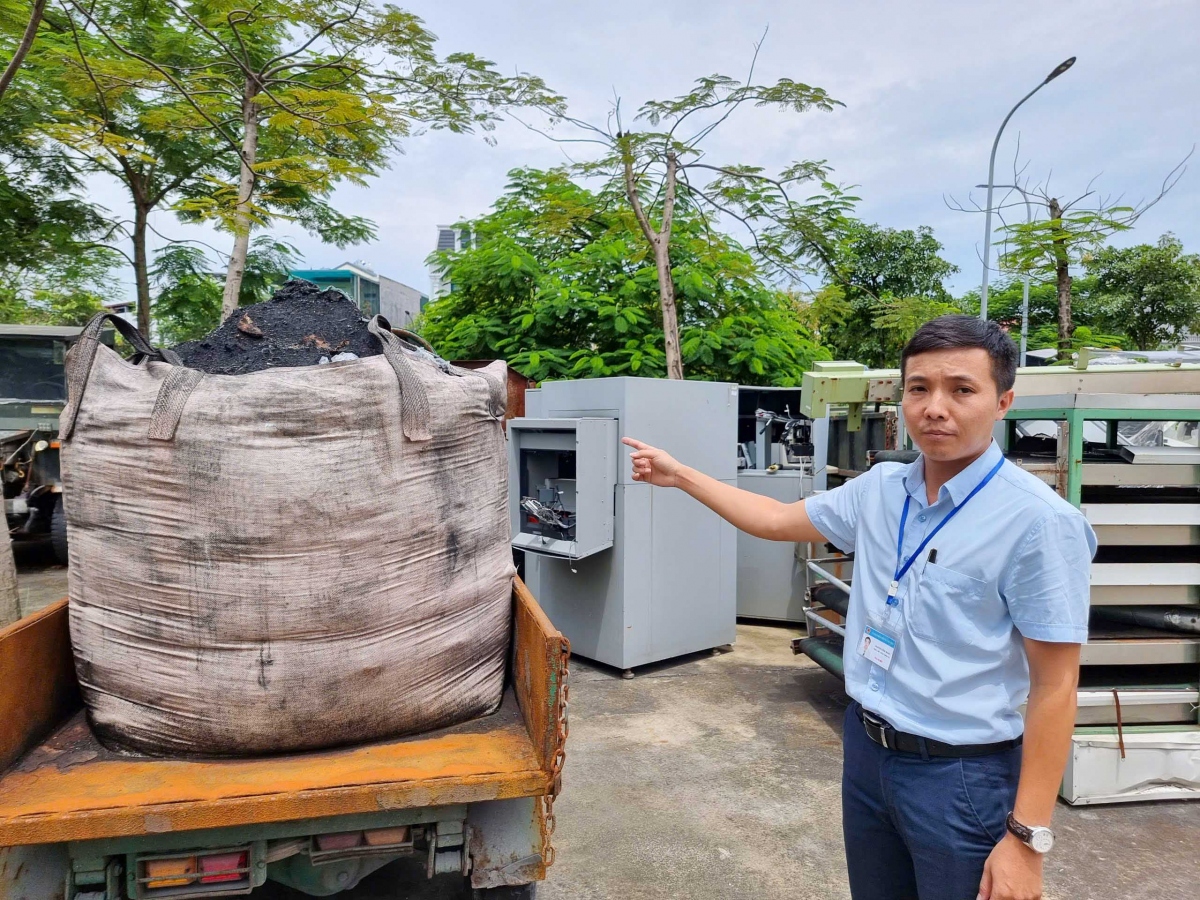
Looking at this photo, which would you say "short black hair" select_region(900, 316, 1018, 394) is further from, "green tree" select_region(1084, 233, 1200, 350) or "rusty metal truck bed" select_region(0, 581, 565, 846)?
"green tree" select_region(1084, 233, 1200, 350)

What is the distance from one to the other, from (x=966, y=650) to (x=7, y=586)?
12.5ft

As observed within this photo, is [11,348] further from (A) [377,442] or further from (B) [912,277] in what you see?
(B) [912,277]

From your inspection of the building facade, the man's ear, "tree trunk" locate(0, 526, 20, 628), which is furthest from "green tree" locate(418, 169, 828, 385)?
the building facade

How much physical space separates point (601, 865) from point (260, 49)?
7.71 metres

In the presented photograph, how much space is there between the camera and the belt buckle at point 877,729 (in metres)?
1.35

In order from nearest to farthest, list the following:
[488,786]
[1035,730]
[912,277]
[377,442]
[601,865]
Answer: [1035,730]
[488,786]
[377,442]
[601,865]
[912,277]

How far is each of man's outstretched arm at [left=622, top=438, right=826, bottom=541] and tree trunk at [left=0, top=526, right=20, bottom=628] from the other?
3076 mm

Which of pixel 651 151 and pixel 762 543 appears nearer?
pixel 762 543

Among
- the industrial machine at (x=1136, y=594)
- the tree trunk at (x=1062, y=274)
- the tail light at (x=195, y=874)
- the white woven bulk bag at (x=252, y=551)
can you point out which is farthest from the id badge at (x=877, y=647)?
the tree trunk at (x=1062, y=274)

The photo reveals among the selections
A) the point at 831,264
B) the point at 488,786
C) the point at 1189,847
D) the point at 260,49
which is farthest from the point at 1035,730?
the point at 260,49

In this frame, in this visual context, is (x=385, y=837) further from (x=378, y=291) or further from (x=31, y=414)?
(x=378, y=291)

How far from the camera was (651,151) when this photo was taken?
7016 mm

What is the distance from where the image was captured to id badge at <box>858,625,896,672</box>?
4.50 ft

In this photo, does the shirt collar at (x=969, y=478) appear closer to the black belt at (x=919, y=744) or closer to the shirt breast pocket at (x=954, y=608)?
the shirt breast pocket at (x=954, y=608)
